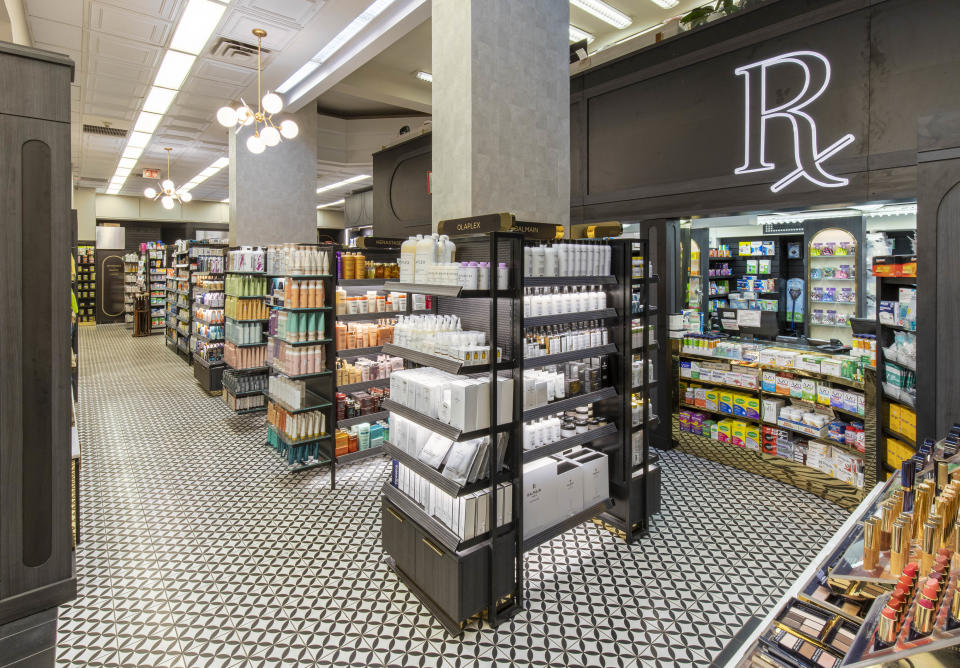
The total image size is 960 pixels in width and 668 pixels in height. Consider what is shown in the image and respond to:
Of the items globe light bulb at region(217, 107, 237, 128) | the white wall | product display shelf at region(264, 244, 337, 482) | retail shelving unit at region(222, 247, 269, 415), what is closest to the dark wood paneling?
product display shelf at region(264, 244, 337, 482)

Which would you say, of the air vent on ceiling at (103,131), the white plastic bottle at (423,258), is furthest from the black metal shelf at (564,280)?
the air vent on ceiling at (103,131)

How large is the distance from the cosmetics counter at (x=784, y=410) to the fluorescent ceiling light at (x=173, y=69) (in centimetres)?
739

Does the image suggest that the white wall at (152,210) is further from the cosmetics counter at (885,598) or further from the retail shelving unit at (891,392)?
the cosmetics counter at (885,598)

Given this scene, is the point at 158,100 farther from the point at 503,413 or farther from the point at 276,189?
the point at 503,413

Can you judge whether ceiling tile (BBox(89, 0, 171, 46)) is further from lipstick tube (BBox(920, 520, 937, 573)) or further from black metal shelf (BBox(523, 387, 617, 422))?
lipstick tube (BBox(920, 520, 937, 573))

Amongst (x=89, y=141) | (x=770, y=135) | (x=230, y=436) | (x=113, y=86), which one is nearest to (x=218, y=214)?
(x=89, y=141)

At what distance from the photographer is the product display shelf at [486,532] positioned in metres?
2.90

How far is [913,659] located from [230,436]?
679 cm

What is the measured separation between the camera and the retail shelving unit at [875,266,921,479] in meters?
3.29

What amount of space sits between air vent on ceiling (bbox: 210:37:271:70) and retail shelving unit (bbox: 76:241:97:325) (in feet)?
49.7

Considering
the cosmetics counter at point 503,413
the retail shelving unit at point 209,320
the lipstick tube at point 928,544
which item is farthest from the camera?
the retail shelving unit at point 209,320

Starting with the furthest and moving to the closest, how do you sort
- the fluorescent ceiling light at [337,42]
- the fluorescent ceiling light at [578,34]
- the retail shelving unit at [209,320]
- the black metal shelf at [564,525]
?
the retail shelving unit at [209,320]
the fluorescent ceiling light at [578,34]
the fluorescent ceiling light at [337,42]
the black metal shelf at [564,525]

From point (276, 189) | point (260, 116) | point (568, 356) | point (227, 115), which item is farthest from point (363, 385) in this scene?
point (276, 189)

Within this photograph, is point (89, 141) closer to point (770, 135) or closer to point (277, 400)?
point (277, 400)
